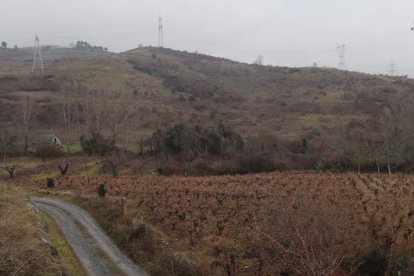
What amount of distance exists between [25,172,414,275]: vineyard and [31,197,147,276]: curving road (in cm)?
231

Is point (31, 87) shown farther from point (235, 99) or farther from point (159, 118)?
point (235, 99)

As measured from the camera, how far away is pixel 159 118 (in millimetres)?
99000

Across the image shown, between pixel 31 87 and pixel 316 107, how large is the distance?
245 feet

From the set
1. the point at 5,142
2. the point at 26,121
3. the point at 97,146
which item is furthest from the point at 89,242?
the point at 26,121

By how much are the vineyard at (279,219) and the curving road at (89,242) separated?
7.59 feet

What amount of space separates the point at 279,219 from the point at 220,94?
113 m

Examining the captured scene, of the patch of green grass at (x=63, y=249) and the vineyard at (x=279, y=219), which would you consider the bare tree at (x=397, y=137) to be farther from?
the patch of green grass at (x=63, y=249)

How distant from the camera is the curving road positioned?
22788 mm

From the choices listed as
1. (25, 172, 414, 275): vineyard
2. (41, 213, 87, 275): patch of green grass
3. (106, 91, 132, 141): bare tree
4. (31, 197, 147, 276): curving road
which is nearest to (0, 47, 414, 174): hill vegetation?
(106, 91, 132, 141): bare tree

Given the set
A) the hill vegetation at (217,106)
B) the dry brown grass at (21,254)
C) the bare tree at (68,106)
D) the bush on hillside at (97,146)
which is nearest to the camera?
the dry brown grass at (21,254)

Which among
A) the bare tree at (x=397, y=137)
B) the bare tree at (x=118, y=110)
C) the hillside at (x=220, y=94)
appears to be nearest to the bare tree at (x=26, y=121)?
the hillside at (x=220, y=94)

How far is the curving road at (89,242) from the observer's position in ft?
74.8

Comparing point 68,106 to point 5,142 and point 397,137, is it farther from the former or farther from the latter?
point 397,137

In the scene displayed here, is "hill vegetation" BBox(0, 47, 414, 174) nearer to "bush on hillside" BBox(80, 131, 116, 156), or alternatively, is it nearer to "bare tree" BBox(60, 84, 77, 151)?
"bare tree" BBox(60, 84, 77, 151)
